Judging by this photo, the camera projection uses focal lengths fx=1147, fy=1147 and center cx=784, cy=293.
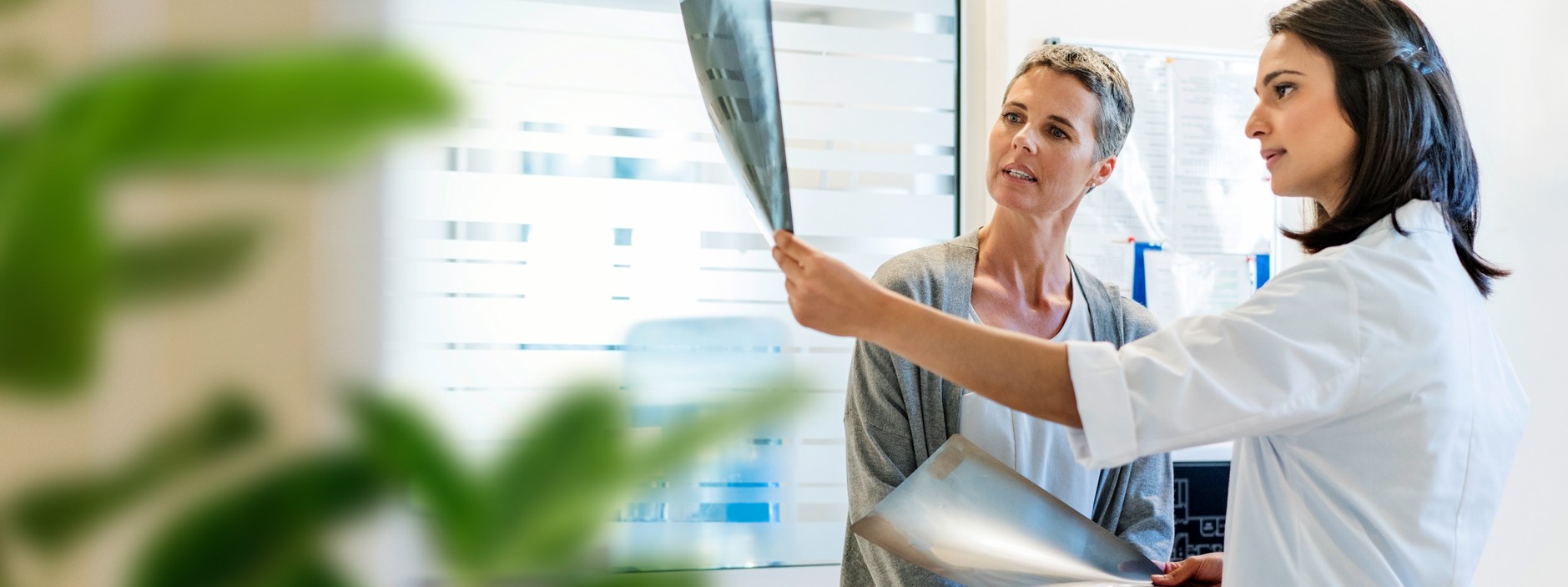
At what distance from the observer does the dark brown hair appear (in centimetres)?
110

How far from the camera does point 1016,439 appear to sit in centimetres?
143

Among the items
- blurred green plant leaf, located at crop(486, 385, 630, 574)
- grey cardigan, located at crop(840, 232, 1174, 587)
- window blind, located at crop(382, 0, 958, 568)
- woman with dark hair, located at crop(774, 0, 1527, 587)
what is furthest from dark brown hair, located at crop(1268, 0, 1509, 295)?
blurred green plant leaf, located at crop(486, 385, 630, 574)

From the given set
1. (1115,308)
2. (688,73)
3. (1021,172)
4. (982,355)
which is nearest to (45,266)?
(982,355)

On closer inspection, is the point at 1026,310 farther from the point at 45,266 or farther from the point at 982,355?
the point at 45,266

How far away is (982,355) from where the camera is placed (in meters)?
1.02

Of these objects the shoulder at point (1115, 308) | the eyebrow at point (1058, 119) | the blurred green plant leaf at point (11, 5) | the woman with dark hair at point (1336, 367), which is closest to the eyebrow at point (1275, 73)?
the woman with dark hair at point (1336, 367)

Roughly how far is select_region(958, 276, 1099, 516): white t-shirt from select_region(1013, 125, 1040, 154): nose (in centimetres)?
22

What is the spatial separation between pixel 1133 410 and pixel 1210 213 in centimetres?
126

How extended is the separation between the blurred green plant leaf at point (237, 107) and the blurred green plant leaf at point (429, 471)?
0.06 meters

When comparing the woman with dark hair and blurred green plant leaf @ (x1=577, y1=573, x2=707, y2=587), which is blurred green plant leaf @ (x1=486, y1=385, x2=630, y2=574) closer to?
blurred green plant leaf @ (x1=577, y1=573, x2=707, y2=587)

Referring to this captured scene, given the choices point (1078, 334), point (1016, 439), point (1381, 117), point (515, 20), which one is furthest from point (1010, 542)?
point (515, 20)

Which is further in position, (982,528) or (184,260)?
(982,528)

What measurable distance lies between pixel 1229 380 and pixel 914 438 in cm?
45

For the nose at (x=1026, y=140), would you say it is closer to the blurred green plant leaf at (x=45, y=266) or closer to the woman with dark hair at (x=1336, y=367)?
the woman with dark hair at (x=1336, y=367)
